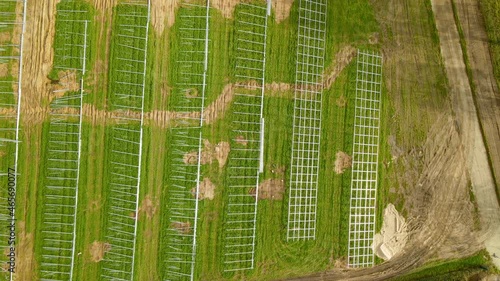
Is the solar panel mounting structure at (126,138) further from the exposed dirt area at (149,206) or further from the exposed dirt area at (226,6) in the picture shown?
the exposed dirt area at (226,6)

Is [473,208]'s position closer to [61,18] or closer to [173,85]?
[173,85]

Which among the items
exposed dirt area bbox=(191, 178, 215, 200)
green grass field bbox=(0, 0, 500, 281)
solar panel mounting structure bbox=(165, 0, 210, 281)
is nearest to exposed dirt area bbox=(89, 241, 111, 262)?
green grass field bbox=(0, 0, 500, 281)

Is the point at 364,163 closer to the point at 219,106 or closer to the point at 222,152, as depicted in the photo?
the point at 222,152

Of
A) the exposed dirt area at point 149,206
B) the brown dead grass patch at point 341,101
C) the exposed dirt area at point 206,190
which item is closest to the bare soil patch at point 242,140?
the exposed dirt area at point 206,190

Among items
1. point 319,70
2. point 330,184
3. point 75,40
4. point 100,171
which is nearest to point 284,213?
point 330,184

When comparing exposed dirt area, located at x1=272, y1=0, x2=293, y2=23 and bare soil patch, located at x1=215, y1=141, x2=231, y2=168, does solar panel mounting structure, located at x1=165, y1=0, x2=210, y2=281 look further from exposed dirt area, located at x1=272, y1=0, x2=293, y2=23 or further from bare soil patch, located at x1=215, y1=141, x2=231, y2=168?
exposed dirt area, located at x1=272, y1=0, x2=293, y2=23

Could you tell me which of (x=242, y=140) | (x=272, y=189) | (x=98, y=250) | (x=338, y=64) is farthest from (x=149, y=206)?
(x=338, y=64)

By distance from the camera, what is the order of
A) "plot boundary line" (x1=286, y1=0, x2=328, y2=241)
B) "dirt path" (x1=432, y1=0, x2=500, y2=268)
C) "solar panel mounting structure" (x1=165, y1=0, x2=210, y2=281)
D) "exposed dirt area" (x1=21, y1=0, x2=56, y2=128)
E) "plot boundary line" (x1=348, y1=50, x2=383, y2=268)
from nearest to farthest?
"exposed dirt area" (x1=21, y1=0, x2=56, y2=128)
"solar panel mounting structure" (x1=165, y1=0, x2=210, y2=281)
"plot boundary line" (x1=286, y1=0, x2=328, y2=241)
"plot boundary line" (x1=348, y1=50, x2=383, y2=268)
"dirt path" (x1=432, y1=0, x2=500, y2=268)
